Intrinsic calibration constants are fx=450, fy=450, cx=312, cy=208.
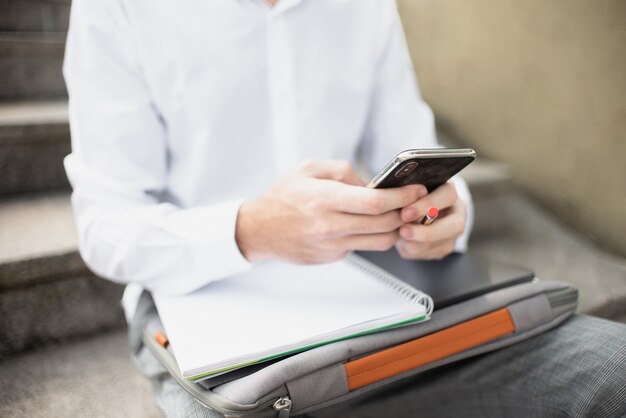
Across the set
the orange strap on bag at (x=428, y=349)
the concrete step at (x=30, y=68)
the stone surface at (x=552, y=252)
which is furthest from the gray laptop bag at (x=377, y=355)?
the concrete step at (x=30, y=68)

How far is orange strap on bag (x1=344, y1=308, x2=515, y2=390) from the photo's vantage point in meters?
0.42

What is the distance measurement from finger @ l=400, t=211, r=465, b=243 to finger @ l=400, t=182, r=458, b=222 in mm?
12

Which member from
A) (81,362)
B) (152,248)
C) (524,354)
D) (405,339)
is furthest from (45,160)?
(524,354)

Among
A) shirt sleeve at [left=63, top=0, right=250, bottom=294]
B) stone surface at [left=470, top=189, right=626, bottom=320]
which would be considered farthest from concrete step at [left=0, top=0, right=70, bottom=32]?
stone surface at [left=470, top=189, right=626, bottom=320]

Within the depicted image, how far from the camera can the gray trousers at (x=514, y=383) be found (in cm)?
45

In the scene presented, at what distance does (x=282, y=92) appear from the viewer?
64cm

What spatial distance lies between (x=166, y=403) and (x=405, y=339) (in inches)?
10.4

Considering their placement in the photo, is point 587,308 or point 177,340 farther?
point 587,308

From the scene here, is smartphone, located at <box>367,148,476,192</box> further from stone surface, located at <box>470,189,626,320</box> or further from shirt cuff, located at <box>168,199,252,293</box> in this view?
stone surface, located at <box>470,189,626,320</box>

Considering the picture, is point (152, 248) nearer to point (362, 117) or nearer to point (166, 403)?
point (166, 403)

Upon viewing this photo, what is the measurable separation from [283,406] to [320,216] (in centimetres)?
18

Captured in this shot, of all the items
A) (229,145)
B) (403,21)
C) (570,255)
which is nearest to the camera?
(229,145)

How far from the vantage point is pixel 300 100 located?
0.65 metres

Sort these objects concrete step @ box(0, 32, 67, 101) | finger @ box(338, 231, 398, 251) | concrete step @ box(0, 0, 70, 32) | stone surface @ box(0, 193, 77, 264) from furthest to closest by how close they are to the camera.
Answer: concrete step @ box(0, 0, 70, 32) < concrete step @ box(0, 32, 67, 101) < stone surface @ box(0, 193, 77, 264) < finger @ box(338, 231, 398, 251)
